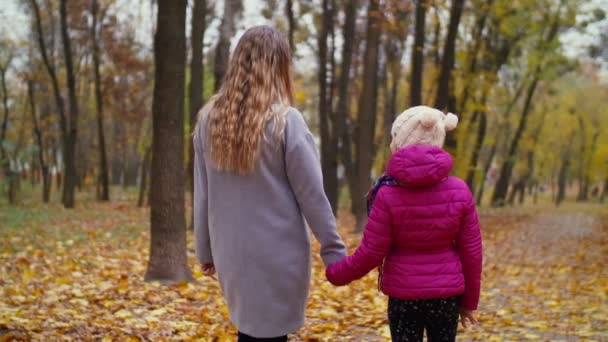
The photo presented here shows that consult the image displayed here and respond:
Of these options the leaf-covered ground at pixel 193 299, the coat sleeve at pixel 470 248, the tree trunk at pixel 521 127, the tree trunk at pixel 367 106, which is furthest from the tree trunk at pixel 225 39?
the tree trunk at pixel 521 127

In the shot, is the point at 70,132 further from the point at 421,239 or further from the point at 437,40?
the point at 421,239

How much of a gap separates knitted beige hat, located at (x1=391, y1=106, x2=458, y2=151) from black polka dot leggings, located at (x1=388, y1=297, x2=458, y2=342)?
0.77 m

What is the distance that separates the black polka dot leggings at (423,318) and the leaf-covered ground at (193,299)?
253cm

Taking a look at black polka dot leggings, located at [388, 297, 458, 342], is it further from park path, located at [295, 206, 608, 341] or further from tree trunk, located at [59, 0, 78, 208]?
tree trunk, located at [59, 0, 78, 208]

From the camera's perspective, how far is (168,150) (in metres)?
7.18

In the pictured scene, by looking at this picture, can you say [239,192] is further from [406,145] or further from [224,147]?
[406,145]

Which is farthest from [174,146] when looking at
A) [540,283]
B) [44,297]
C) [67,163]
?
[67,163]

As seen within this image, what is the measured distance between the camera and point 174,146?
7.22 meters

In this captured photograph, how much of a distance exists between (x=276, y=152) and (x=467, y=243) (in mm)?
1013

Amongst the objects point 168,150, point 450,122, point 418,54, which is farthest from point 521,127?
point 450,122

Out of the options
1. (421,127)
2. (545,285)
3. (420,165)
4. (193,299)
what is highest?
(421,127)

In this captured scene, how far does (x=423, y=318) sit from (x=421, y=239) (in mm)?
423

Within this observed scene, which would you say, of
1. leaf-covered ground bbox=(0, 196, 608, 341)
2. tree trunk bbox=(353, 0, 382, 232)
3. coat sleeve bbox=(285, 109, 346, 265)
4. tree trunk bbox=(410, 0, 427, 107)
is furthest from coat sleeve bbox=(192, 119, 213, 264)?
tree trunk bbox=(410, 0, 427, 107)

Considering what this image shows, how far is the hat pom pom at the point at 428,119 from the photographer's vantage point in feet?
9.34
